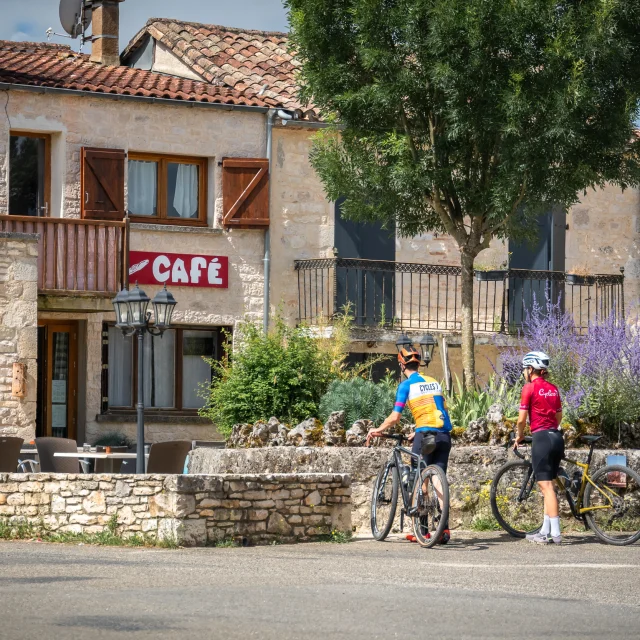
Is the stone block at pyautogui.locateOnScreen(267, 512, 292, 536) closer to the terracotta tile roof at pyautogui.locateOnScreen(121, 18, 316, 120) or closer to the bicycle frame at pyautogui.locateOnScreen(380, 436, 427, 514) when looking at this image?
the bicycle frame at pyautogui.locateOnScreen(380, 436, 427, 514)

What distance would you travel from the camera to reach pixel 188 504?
1144 centimetres

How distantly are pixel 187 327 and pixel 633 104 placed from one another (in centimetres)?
890

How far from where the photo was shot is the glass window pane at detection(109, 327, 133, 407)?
859 inches

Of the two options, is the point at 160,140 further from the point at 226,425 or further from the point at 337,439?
the point at 337,439

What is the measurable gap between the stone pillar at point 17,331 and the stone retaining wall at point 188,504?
6.81m

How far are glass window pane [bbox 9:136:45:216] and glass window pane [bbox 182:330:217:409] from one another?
10.3ft

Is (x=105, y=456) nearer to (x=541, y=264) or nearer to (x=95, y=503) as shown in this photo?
(x=95, y=503)

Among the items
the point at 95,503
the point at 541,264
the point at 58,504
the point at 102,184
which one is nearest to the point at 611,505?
the point at 95,503

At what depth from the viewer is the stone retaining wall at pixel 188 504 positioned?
11.5 meters

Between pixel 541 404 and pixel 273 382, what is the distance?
6308mm

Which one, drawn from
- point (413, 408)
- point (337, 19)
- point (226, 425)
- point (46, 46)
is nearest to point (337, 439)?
point (413, 408)

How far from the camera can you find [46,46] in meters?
26.3

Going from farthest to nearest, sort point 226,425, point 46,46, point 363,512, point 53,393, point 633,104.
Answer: point 46,46 < point 53,393 < point 226,425 < point 633,104 < point 363,512

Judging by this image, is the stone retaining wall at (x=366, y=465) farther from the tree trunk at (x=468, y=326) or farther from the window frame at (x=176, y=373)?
the window frame at (x=176, y=373)
